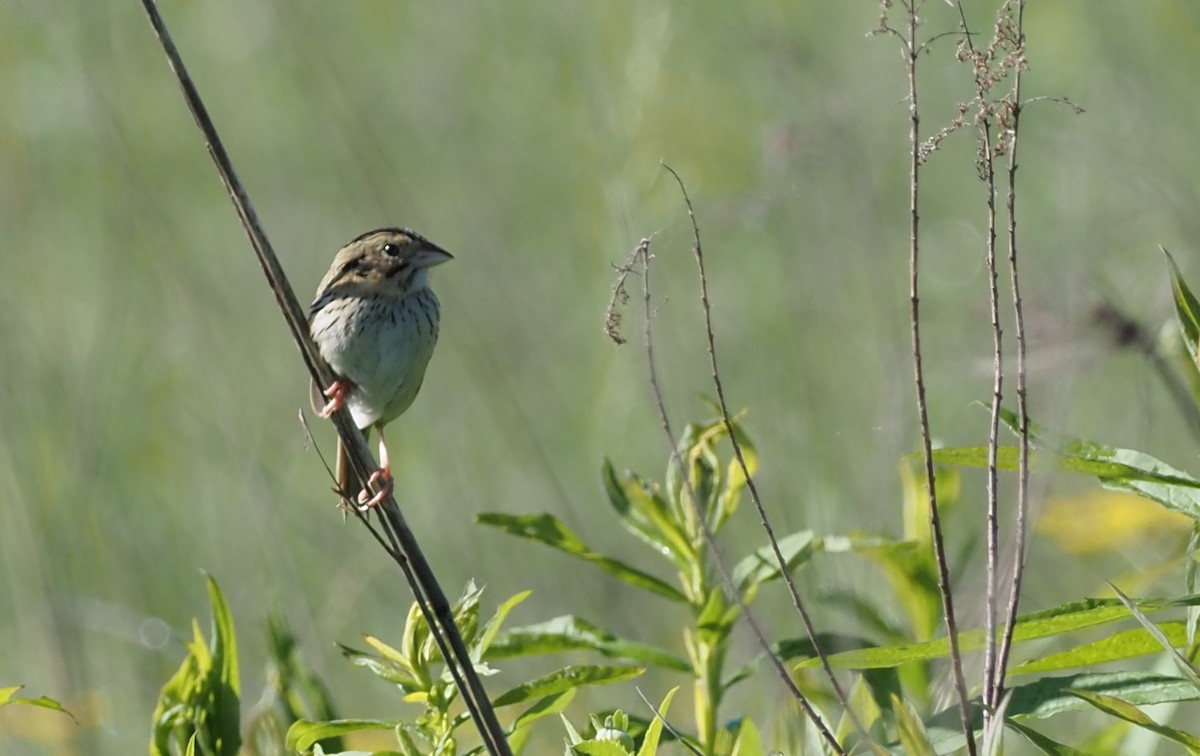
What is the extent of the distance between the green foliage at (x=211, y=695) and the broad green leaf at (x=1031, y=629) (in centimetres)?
74

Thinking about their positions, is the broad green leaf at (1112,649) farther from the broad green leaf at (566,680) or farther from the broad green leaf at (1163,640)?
the broad green leaf at (566,680)

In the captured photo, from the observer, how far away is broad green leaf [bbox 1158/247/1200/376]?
186cm

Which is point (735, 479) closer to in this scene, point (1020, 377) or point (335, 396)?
point (1020, 377)

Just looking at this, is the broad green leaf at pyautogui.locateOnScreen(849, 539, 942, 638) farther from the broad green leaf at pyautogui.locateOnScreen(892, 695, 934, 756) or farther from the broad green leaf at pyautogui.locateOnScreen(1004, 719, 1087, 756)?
the broad green leaf at pyautogui.locateOnScreen(892, 695, 934, 756)

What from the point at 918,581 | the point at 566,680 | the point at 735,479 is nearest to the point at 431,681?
the point at 566,680

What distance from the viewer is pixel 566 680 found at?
74.7 inches

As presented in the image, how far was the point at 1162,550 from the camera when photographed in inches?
154

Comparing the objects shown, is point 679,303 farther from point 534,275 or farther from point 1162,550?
point 1162,550

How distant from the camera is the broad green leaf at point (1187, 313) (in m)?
1.86

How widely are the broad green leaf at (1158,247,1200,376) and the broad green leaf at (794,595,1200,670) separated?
302 millimetres

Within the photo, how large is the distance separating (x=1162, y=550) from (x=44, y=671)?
8.58ft

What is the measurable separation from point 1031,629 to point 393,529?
0.69 metres

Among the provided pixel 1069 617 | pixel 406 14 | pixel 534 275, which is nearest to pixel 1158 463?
pixel 1069 617

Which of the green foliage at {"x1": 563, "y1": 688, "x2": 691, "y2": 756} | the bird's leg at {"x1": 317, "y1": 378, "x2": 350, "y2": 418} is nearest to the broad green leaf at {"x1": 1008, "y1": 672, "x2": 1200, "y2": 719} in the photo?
the green foliage at {"x1": 563, "y1": 688, "x2": 691, "y2": 756}
